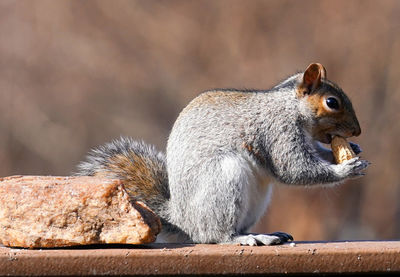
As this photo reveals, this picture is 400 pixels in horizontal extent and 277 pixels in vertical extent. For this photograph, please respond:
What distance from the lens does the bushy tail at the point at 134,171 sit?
8.05ft

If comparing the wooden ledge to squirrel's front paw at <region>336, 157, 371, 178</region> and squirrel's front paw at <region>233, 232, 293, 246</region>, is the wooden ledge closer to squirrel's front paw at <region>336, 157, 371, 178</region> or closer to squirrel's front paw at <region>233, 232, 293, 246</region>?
squirrel's front paw at <region>233, 232, 293, 246</region>

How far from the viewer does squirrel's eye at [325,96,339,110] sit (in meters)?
2.51

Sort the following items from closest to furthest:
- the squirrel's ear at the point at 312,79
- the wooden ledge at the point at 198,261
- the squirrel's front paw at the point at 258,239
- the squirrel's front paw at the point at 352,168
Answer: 1. the wooden ledge at the point at 198,261
2. the squirrel's front paw at the point at 258,239
3. the squirrel's front paw at the point at 352,168
4. the squirrel's ear at the point at 312,79

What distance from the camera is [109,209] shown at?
2.03 meters

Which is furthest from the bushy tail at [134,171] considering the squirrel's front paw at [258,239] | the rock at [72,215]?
the rock at [72,215]

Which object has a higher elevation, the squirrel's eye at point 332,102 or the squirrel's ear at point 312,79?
the squirrel's ear at point 312,79

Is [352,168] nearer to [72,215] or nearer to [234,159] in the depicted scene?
[234,159]

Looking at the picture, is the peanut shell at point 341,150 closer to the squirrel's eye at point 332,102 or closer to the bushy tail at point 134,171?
the squirrel's eye at point 332,102

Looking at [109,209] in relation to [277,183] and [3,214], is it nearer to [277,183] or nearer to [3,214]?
[3,214]

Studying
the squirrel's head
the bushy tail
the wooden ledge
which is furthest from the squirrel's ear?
the wooden ledge

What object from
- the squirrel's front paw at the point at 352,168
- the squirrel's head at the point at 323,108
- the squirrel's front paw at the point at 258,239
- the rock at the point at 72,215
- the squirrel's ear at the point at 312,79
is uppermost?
the squirrel's ear at the point at 312,79

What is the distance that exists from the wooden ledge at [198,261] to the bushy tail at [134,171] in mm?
435

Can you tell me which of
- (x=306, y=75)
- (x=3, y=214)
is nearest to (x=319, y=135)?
(x=306, y=75)

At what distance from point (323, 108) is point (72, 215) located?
0.82 m
